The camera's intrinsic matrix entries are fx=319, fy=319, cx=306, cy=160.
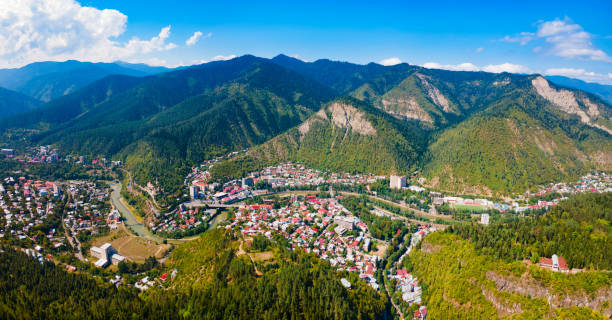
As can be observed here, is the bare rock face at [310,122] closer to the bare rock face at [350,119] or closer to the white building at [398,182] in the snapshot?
the bare rock face at [350,119]

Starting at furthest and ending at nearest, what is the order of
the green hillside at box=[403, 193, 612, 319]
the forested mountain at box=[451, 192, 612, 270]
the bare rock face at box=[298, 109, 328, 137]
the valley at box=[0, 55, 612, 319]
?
1. the bare rock face at box=[298, 109, 328, 137]
2. the forested mountain at box=[451, 192, 612, 270]
3. the valley at box=[0, 55, 612, 319]
4. the green hillside at box=[403, 193, 612, 319]

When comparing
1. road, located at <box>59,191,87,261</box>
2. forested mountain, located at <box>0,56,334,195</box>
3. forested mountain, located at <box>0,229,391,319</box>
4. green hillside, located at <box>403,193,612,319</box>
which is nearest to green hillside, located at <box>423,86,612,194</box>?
green hillside, located at <box>403,193,612,319</box>

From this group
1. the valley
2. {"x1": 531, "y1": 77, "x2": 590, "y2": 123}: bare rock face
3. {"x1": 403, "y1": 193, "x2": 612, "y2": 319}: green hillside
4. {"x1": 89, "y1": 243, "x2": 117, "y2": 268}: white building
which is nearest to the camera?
{"x1": 403, "y1": 193, "x2": 612, "y2": 319}: green hillside

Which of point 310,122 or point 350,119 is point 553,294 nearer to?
point 350,119

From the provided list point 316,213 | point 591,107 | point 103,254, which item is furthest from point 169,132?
point 591,107

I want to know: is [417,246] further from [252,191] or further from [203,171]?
[203,171]

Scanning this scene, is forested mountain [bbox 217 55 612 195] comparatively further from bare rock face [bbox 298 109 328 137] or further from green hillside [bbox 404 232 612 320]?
green hillside [bbox 404 232 612 320]

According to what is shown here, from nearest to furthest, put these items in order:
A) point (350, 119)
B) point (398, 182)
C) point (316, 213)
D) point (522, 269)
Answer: point (522, 269) < point (316, 213) < point (398, 182) < point (350, 119)
